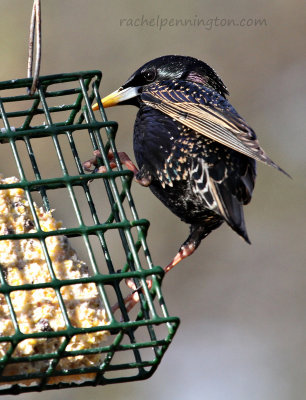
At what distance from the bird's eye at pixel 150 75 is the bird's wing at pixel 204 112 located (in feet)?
0.45

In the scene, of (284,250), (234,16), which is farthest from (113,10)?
(284,250)

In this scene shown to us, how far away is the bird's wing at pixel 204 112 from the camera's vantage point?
4.34 m

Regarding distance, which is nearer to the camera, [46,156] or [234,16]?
[46,156]

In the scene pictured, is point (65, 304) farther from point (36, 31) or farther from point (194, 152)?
point (194, 152)

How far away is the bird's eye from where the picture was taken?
16.7ft

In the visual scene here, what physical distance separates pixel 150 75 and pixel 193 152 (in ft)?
2.30

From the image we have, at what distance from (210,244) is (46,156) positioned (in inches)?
73.2

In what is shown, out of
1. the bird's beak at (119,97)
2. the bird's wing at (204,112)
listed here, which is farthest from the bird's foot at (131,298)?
the bird's beak at (119,97)

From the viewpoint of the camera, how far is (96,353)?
11.8 ft

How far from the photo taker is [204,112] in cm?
460

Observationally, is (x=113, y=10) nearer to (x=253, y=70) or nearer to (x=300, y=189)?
(x=253, y=70)

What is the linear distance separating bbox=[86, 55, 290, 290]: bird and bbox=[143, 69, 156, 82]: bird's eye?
0.33 feet

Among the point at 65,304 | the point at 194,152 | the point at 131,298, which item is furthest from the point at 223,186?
the point at 65,304

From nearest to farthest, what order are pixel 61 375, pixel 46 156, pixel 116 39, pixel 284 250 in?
1. pixel 61 375
2. pixel 46 156
3. pixel 116 39
4. pixel 284 250
